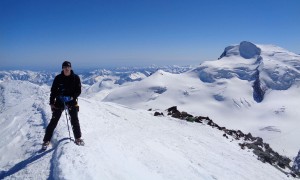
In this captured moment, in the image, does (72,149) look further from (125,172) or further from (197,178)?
(197,178)

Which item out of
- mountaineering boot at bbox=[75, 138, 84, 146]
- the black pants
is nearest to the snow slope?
mountaineering boot at bbox=[75, 138, 84, 146]

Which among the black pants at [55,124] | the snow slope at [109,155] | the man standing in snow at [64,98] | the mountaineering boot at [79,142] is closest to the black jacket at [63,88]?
the man standing in snow at [64,98]

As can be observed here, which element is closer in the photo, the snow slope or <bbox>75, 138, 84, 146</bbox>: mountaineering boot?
the snow slope

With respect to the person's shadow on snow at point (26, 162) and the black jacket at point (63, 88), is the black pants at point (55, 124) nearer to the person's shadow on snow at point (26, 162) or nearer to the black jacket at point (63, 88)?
the black jacket at point (63, 88)

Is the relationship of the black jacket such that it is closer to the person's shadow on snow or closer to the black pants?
the black pants

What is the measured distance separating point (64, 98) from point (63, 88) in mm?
382

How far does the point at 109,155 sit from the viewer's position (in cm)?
1155

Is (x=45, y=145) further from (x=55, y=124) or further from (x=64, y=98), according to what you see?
(x=64, y=98)

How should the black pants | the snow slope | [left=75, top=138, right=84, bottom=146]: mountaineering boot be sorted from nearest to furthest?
the snow slope, [left=75, top=138, right=84, bottom=146]: mountaineering boot, the black pants

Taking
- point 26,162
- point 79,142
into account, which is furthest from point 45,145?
point 79,142

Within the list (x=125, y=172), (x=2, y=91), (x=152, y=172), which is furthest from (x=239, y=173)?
(x=2, y=91)

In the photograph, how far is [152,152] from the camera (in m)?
13.9

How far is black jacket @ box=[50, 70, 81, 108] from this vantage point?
12102mm

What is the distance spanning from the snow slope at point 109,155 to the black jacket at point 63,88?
5.10 ft
